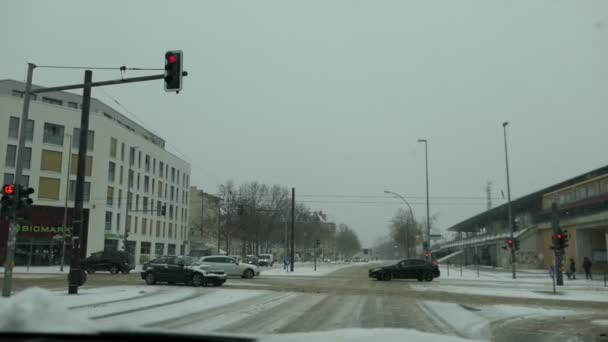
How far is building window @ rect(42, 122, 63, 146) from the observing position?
5216cm

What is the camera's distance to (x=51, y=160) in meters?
52.0

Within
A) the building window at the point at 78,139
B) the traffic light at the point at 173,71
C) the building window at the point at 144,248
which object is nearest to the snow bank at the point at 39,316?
the traffic light at the point at 173,71

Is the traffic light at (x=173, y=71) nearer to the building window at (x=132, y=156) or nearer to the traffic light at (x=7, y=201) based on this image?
the traffic light at (x=7, y=201)

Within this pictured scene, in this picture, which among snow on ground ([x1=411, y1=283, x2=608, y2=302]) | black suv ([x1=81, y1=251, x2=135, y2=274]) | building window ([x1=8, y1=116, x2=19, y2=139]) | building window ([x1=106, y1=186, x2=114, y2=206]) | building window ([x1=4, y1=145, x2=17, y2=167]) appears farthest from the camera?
building window ([x1=106, y1=186, x2=114, y2=206])

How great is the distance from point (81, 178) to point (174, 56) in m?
7.11

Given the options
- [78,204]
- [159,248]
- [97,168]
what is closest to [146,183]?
[159,248]

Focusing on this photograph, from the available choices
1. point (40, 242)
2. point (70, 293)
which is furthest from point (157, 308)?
point (40, 242)

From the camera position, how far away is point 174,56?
13031 mm

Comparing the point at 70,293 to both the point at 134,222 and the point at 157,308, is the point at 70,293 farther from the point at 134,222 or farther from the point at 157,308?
the point at 134,222

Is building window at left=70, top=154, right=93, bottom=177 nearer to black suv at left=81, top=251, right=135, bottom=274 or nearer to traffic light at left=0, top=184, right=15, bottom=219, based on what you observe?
black suv at left=81, top=251, right=135, bottom=274

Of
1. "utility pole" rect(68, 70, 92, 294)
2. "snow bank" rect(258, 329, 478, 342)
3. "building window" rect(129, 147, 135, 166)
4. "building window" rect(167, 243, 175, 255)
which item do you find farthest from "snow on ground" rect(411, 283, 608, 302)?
"building window" rect(167, 243, 175, 255)

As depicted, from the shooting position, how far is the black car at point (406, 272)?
33.7m

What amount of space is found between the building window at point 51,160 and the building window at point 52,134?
1.09 meters

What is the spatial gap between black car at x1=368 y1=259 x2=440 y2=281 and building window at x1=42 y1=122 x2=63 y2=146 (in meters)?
37.1
